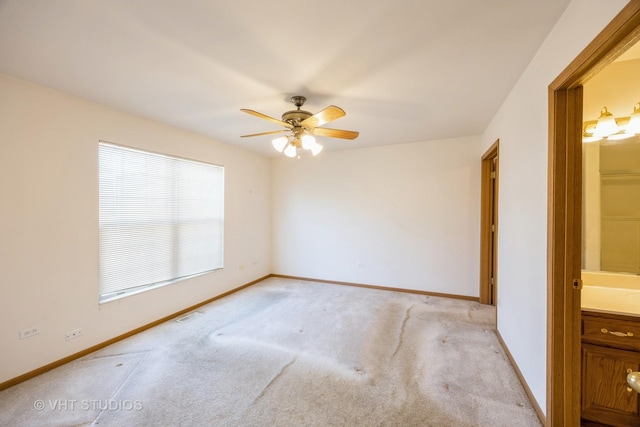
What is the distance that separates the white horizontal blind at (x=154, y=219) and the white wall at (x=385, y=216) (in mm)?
1575

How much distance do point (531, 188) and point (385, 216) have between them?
8.54ft

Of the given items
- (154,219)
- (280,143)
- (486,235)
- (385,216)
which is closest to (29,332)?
(154,219)

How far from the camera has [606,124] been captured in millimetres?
1936

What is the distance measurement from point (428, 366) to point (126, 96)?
389 centimetres

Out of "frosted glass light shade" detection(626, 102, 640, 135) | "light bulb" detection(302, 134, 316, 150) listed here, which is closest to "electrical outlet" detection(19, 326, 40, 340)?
"light bulb" detection(302, 134, 316, 150)

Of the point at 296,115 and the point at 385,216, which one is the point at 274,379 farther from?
the point at 385,216

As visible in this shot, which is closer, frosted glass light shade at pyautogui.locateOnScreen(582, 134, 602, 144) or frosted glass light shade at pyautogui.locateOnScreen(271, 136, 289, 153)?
frosted glass light shade at pyautogui.locateOnScreen(582, 134, 602, 144)

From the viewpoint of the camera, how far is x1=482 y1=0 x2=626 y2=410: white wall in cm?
136

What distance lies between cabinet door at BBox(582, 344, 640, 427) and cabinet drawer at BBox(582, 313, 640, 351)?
0.04m

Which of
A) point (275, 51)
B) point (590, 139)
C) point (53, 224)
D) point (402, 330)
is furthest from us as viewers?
point (402, 330)

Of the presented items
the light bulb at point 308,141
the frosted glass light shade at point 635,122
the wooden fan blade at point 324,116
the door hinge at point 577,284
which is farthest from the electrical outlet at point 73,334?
the frosted glass light shade at point 635,122

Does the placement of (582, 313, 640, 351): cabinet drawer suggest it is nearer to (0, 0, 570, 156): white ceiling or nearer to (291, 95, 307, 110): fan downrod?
(0, 0, 570, 156): white ceiling

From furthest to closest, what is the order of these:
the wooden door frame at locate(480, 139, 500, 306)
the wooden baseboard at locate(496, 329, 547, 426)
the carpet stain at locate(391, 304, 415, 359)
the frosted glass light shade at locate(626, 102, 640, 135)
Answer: the wooden door frame at locate(480, 139, 500, 306)
the carpet stain at locate(391, 304, 415, 359)
the frosted glass light shade at locate(626, 102, 640, 135)
the wooden baseboard at locate(496, 329, 547, 426)

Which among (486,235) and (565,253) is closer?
(565,253)
